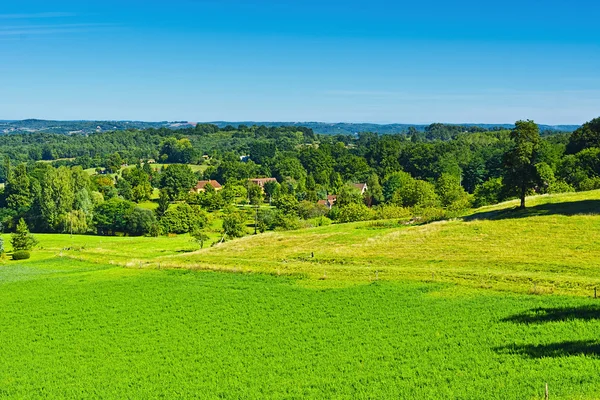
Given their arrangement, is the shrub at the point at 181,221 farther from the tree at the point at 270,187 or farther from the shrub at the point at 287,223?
the tree at the point at 270,187

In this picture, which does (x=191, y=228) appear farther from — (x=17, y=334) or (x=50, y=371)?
(x=50, y=371)

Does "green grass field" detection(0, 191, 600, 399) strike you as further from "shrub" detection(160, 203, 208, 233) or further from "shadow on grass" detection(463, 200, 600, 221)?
"shrub" detection(160, 203, 208, 233)

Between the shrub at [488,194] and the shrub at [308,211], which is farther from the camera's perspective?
the shrub at [308,211]

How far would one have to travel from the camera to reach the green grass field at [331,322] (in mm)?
24094

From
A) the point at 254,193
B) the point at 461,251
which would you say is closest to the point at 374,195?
the point at 254,193

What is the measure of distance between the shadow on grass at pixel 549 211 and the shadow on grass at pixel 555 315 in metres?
33.8

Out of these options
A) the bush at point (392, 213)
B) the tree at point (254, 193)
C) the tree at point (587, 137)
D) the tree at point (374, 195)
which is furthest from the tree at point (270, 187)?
the tree at point (587, 137)

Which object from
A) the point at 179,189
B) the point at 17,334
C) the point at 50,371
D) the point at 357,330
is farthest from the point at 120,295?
the point at 179,189

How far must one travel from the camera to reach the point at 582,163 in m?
105

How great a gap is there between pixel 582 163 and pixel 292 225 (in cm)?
5993

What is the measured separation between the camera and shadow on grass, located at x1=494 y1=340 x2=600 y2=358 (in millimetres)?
24656

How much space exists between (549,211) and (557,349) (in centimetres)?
4325

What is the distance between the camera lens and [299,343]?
29656 millimetres

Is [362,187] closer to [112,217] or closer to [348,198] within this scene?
[348,198]
